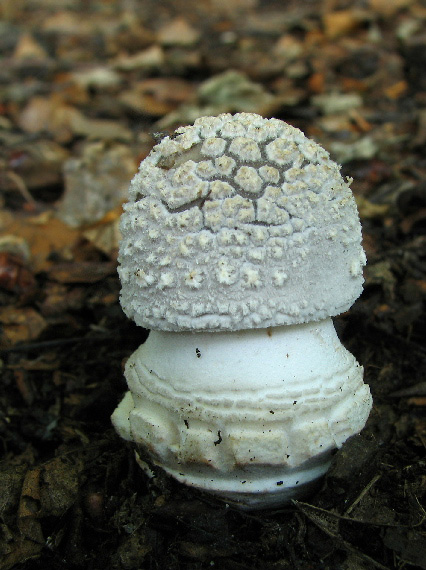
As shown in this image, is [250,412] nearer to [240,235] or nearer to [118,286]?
[240,235]

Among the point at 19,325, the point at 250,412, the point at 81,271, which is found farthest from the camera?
the point at 81,271

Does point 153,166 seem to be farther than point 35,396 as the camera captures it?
No

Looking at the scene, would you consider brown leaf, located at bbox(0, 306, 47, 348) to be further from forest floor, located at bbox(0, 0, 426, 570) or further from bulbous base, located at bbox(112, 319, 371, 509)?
bulbous base, located at bbox(112, 319, 371, 509)

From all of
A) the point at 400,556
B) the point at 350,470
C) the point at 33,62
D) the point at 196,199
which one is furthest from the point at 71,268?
the point at 33,62

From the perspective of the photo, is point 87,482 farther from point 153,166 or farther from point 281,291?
point 153,166

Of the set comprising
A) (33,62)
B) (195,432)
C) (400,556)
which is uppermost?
(33,62)

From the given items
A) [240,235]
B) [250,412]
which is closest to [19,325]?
[250,412]

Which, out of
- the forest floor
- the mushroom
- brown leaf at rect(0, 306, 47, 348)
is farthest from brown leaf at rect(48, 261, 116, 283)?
the mushroom
